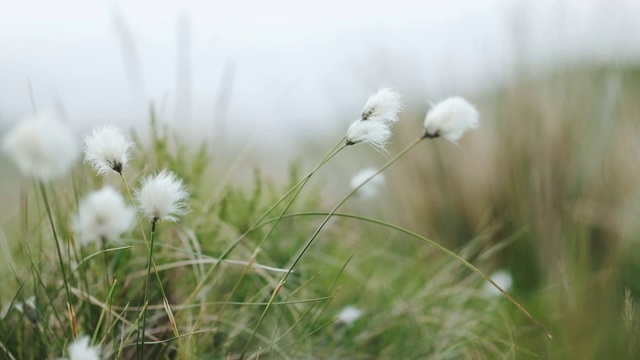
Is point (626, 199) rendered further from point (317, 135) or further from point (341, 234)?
point (317, 135)

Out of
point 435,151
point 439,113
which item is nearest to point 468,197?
point 435,151

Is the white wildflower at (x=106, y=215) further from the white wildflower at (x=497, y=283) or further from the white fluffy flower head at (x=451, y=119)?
the white wildflower at (x=497, y=283)

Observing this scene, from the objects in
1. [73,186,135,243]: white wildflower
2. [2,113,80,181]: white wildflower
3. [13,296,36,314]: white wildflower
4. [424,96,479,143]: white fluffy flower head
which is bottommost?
[13,296,36,314]: white wildflower

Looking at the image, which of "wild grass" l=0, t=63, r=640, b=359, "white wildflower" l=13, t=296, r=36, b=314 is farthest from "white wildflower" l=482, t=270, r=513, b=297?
"white wildflower" l=13, t=296, r=36, b=314

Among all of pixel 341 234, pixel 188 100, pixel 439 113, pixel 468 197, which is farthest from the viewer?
pixel 468 197

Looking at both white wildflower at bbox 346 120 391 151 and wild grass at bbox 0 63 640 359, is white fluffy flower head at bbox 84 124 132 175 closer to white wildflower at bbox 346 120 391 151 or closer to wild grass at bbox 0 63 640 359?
wild grass at bbox 0 63 640 359

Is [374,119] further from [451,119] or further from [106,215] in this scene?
[106,215]
